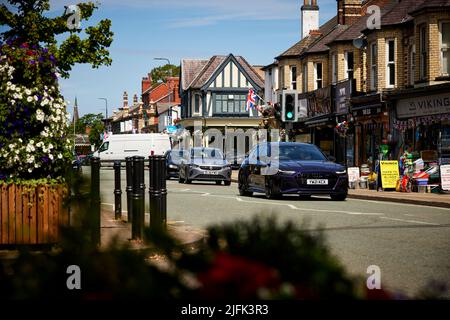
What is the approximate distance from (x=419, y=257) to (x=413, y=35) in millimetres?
24155

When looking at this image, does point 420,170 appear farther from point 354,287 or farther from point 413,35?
point 354,287

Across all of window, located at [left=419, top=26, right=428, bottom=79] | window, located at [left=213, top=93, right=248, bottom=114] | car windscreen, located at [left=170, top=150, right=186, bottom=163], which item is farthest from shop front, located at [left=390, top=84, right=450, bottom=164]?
window, located at [left=213, top=93, right=248, bottom=114]

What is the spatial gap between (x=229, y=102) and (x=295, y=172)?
198 ft

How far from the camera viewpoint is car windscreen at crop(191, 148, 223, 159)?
3328 cm

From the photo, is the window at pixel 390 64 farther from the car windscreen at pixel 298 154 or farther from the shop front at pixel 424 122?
the car windscreen at pixel 298 154

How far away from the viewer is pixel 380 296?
194cm

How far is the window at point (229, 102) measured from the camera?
79.4 meters

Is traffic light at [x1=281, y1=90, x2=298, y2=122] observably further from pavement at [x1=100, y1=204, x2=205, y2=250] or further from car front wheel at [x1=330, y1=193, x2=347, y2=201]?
pavement at [x1=100, y1=204, x2=205, y2=250]

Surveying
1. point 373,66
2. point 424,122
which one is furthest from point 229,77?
point 424,122

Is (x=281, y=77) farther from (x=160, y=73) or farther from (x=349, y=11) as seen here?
(x=160, y=73)

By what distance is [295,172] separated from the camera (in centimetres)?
1964

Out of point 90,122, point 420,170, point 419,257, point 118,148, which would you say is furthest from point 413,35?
point 90,122

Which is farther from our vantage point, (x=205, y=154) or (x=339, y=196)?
(x=205, y=154)

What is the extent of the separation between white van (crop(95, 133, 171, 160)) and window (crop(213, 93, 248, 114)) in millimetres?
23044
